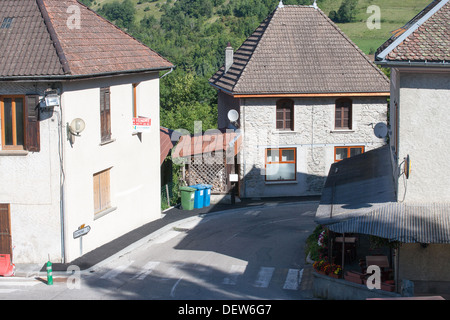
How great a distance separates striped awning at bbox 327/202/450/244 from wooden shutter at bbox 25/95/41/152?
796 centimetres

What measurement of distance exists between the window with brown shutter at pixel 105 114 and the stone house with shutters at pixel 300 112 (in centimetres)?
848

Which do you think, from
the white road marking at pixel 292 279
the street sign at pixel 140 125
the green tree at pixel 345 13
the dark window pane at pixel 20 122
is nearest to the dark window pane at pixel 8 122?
→ the dark window pane at pixel 20 122

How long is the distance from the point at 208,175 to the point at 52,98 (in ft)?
37.1

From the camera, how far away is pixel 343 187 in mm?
18531

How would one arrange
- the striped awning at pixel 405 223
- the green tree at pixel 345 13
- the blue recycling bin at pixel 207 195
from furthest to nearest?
the green tree at pixel 345 13, the blue recycling bin at pixel 207 195, the striped awning at pixel 405 223

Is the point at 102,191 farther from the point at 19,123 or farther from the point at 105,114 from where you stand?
the point at 19,123

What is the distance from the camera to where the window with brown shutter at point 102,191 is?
792 inches

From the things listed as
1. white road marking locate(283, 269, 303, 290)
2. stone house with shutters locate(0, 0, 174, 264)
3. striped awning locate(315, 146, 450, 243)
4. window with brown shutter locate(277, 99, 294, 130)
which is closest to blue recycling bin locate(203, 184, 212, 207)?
window with brown shutter locate(277, 99, 294, 130)

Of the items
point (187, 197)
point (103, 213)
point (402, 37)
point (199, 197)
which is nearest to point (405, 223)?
point (402, 37)

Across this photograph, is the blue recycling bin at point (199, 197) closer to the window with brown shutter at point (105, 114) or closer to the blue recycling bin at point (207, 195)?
the blue recycling bin at point (207, 195)

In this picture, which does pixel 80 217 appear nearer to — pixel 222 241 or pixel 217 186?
pixel 222 241

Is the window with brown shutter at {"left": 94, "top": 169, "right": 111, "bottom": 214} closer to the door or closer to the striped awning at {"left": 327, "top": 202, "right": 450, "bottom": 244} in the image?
the door

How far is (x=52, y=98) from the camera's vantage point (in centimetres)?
1723

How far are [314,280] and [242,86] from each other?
44.1ft
